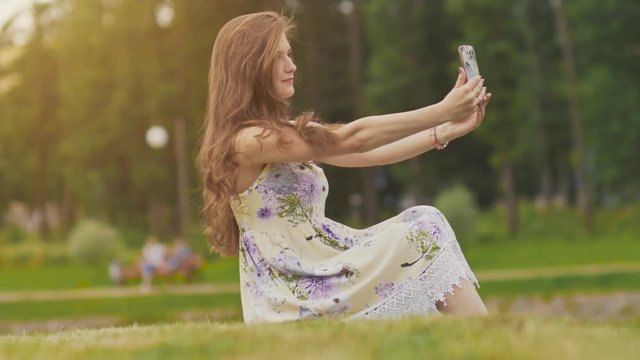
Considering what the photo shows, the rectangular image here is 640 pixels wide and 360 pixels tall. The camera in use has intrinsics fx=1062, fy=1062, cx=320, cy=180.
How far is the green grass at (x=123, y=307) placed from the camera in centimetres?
1572

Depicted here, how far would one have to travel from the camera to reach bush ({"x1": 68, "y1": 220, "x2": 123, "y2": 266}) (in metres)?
21.5

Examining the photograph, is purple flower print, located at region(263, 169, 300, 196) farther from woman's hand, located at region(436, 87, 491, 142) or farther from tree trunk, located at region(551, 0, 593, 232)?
tree trunk, located at region(551, 0, 593, 232)

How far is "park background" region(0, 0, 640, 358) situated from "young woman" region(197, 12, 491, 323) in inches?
557

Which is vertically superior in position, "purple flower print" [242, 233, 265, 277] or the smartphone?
the smartphone

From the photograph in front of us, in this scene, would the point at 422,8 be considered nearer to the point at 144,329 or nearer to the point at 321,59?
the point at 321,59

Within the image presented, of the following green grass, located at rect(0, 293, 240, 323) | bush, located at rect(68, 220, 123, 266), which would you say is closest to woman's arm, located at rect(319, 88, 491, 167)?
green grass, located at rect(0, 293, 240, 323)

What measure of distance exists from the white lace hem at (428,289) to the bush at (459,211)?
681 inches

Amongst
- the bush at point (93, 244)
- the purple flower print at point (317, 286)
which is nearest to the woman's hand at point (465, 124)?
the purple flower print at point (317, 286)

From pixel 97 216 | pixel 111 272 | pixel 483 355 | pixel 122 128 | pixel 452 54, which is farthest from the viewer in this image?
pixel 97 216

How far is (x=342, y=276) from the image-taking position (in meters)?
4.39

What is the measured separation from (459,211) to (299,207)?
1769 cm

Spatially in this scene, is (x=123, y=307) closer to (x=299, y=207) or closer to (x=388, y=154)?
(x=388, y=154)

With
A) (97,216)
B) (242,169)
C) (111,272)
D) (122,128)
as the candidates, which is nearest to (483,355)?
Answer: (242,169)

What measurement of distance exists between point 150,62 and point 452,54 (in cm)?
957
